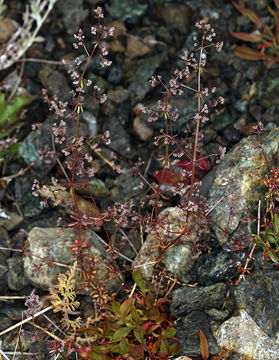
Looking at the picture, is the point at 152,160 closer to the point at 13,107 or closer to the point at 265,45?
the point at 13,107

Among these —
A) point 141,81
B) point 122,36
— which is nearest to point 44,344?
point 141,81

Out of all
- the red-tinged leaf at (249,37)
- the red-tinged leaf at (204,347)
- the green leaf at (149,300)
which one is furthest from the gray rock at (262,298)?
the red-tinged leaf at (249,37)

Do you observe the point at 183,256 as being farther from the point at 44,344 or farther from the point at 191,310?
the point at 44,344

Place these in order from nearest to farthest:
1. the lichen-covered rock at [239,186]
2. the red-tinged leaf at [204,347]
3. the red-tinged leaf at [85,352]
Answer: the red-tinged leaf at [85,352] → the red-tinged leaf at [204,347] → the lichen-covered rock at [239,186]

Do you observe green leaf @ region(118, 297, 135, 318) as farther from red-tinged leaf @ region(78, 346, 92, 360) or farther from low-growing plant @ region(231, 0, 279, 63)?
low-growing plant @ region(231, 0, 279, 63)

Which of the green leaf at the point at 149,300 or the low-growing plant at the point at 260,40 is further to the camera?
the low-growing plant at the point at 260,40

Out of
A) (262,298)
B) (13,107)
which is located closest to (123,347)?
(262,298)

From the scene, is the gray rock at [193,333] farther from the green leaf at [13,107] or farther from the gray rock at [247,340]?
the green leaf at [13,107]

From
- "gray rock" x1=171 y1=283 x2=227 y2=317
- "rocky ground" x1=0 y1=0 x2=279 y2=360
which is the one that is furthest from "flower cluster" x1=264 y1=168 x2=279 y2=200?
"gray rock" x1=171 y1=283 x2=227 y2=317
